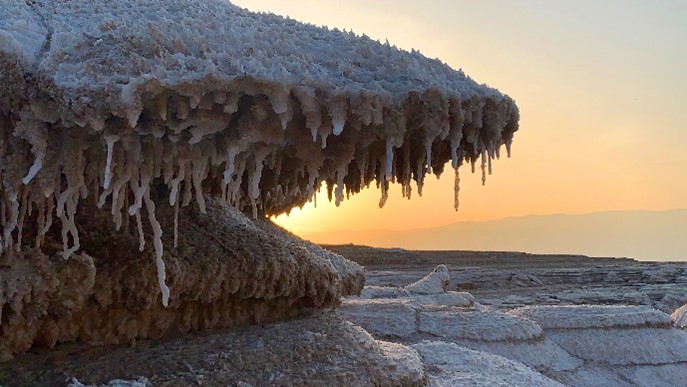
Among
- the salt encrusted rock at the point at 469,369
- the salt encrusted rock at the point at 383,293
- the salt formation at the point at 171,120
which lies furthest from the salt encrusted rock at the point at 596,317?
the salt formation at the point at 171,120

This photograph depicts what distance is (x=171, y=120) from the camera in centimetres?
172

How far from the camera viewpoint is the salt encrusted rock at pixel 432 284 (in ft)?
18.4

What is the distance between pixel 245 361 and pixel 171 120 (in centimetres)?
87

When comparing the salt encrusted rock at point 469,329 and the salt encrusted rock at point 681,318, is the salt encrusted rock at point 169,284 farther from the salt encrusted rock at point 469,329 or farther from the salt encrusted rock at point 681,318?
the salt encrusted rock at point 681,318

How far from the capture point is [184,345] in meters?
2.29

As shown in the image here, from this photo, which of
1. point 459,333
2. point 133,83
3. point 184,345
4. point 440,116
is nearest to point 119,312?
point 184,345

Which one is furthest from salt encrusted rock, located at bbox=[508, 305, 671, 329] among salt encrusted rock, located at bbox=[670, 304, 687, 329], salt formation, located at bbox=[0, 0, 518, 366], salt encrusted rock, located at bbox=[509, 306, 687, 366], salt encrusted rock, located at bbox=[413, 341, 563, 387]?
salt formation, located at bbox=[0, 0, 518, 366]

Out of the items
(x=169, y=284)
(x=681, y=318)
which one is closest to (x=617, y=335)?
(x=681, y=318)

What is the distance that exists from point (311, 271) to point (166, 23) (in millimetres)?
1059

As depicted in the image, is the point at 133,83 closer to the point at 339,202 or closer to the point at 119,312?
the point at 339,202

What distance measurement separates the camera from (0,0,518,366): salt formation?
1.71 m

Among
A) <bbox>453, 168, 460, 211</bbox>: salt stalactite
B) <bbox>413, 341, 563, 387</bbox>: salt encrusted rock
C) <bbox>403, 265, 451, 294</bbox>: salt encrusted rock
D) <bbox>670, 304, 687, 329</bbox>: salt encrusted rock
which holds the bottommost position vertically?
<bbox>413, 341, 563, 387</bbox>: salt encrusted rock

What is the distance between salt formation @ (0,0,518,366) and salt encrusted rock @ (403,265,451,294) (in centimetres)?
353

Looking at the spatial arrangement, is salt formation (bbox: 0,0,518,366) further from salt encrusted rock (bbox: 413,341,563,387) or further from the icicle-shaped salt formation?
salt encrusted rock (bbox: 413,341,563,387)
